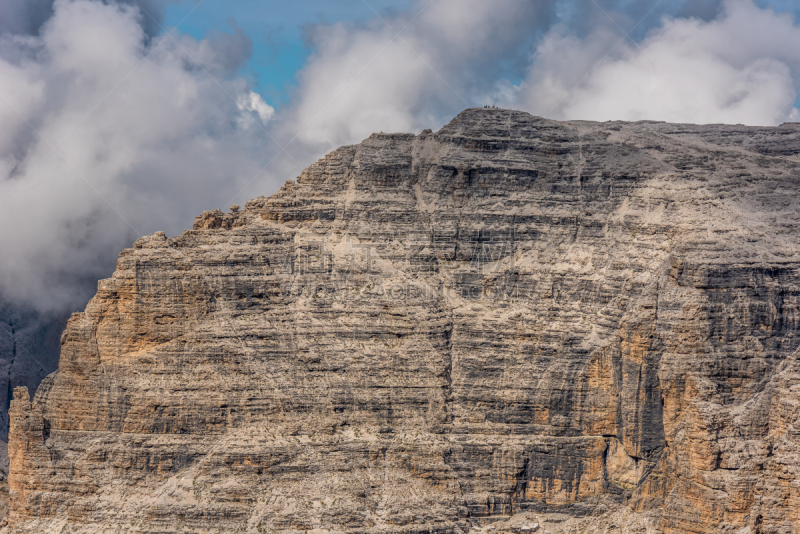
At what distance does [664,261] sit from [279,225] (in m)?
26.3

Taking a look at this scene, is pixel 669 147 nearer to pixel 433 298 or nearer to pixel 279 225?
pixel 433 298

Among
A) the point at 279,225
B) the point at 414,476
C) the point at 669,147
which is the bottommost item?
the point at 414,476

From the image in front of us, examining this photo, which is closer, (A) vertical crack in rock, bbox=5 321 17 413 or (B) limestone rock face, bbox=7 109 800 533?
(B) limestone rock face, bbox=7 109 800 533

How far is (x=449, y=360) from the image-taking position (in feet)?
309

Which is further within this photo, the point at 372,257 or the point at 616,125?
the point at 616,125

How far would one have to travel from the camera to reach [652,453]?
296ft

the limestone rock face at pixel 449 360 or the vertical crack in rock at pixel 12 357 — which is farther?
the vertical crack in rock at pixel 12 357

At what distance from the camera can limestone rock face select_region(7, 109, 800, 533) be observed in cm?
8875

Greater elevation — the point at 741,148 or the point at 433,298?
the point at 741,148

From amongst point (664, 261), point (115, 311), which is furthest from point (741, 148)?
point (115, 311)

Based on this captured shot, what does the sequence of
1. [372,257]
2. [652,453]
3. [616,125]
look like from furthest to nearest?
[616,125] → [372,257] → [652,453]

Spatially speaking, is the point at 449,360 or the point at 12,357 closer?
the point at 449,360

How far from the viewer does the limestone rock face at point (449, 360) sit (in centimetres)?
8875

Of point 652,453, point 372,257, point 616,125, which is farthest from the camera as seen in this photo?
point 616,125
